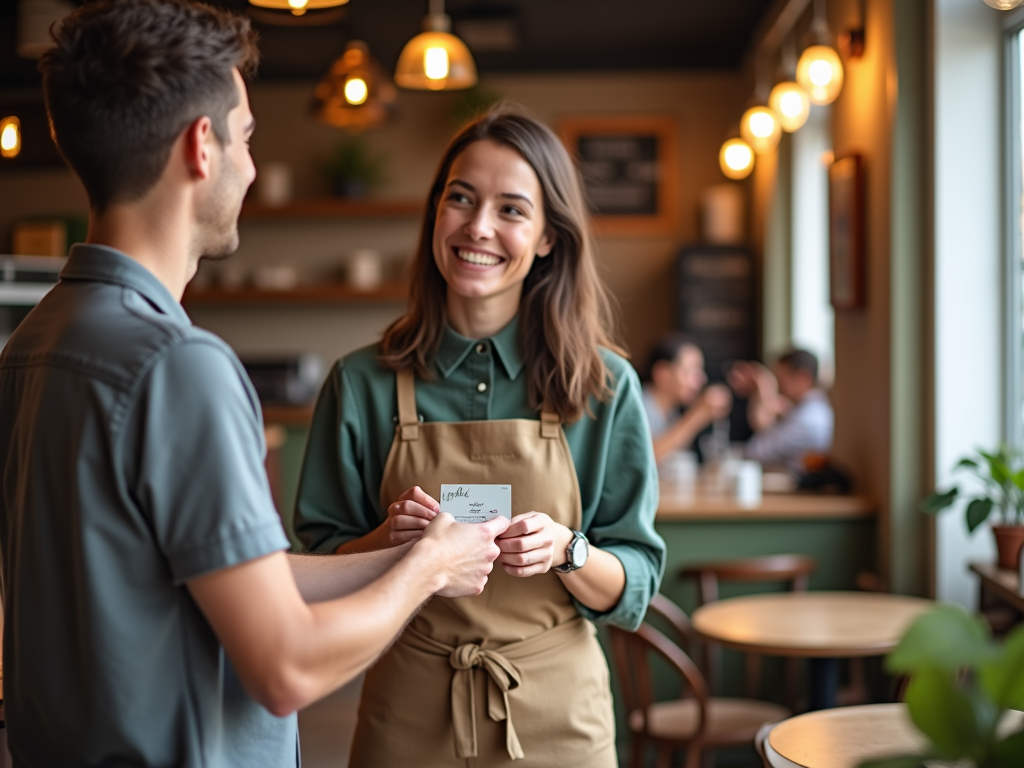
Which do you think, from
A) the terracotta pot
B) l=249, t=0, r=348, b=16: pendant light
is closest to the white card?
l=249, t=0, r=348, b=16: pendant light

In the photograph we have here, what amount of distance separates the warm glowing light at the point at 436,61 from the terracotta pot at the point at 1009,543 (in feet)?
9.30

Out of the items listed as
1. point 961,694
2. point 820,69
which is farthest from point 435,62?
point 961,694

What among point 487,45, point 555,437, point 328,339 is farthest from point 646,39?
point 555,437

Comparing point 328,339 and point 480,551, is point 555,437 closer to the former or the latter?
point 480,551

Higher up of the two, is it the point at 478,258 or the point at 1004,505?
the point at 478,258

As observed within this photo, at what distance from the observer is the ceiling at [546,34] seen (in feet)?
21.7

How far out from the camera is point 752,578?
405 cm

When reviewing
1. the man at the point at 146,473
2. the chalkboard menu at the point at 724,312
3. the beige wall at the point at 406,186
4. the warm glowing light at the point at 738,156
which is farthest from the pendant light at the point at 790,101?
the man at the point at 146,473

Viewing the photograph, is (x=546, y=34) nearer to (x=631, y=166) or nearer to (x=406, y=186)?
(x=631, y=166)

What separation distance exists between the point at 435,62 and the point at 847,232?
185 cm

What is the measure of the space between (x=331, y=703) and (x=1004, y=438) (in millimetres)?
3053

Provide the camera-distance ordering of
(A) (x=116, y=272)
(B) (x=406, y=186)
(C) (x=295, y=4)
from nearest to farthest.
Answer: (A) (x=116, y=272), (C) (x=295, y=4), (B) (x=406, y=186)

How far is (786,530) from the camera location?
14.1ft

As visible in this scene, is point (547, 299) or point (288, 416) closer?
point (547, 299)
